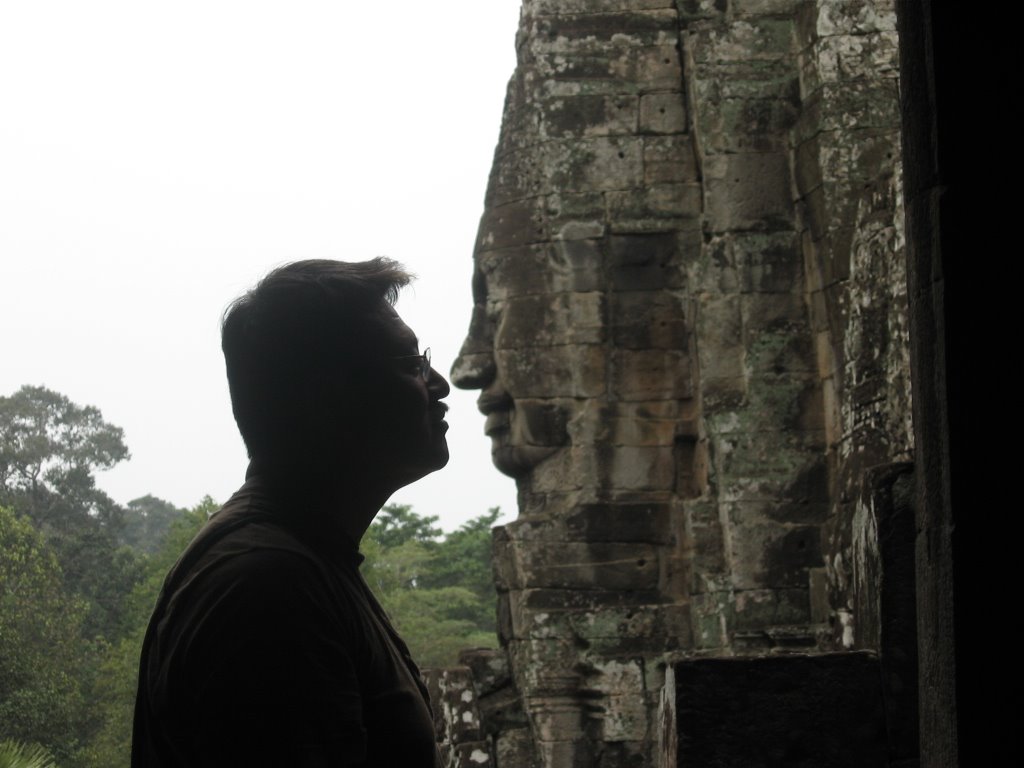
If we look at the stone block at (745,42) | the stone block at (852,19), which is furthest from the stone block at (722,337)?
the stone block at (852,19)

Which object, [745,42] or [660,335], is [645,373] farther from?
[745,42]

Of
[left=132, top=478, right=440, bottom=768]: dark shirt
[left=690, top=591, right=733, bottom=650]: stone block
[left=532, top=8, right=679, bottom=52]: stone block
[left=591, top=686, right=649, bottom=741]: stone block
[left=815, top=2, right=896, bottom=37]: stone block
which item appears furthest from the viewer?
[left=532, top=8, right=679, bottom=52]: stone block

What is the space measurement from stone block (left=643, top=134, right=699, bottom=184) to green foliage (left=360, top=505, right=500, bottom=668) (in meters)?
23.6

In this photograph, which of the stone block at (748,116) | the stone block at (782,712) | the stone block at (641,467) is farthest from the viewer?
the stone block at (641,467)

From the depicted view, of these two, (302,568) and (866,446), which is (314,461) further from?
(866,446)

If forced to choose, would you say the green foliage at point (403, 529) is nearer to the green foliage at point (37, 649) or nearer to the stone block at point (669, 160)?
the green foliage at point (37, 649)

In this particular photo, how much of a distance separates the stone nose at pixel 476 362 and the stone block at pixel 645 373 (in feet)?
2.96

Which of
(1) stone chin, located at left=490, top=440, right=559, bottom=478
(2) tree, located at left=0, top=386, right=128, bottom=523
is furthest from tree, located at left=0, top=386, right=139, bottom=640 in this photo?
(1) stone chin, located at left=490, top=440, right=559, bottom=478

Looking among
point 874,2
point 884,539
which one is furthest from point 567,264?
point 884,539

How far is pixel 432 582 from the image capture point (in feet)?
140

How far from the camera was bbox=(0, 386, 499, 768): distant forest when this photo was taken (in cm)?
2631

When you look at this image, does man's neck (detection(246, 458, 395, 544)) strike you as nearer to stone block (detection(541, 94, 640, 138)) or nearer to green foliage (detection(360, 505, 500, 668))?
stone block (detection(541, 94, 640, 138))

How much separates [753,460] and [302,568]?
888 cm

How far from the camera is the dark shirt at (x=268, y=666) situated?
2.01 metres
